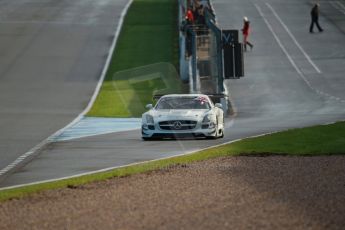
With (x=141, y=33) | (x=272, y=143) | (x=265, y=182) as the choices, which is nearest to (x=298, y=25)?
(x=141, y=33)

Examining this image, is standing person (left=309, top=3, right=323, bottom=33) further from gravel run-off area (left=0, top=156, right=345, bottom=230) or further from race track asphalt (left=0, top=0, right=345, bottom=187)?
gravel run-off area (left=0, top=156, right=345, bottom=230)

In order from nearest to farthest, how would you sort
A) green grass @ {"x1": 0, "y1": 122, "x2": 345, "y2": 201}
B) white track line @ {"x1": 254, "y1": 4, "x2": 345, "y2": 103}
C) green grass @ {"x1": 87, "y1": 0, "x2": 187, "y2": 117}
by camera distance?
1. green grass @ {"x1": 0, "y1": 122, "x2": 345, "y2": 201}
2. green grass @ {"x1": 87, "y1": 0, "x2": 187, "y2": 117}
3. white track line @ {"x1": 254, "y1": 4, "x2": 345, "y2": 103}

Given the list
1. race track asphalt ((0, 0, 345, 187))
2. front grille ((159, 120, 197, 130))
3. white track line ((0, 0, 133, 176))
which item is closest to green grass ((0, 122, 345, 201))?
race track asphalt ((0, 0, 345, 187))

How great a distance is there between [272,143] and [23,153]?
19.3 feet

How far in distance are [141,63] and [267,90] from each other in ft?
27.0

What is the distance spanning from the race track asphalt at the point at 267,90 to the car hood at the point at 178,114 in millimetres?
634

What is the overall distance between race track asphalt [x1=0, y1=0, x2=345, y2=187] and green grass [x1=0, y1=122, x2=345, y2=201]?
107 centimetres

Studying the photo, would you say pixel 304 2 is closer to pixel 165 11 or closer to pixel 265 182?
pixel 165 11

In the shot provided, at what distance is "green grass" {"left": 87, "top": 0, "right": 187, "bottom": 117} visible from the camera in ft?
135

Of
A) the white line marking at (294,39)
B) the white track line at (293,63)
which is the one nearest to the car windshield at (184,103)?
the white track line at (293,63)

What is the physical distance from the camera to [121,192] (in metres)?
16.4

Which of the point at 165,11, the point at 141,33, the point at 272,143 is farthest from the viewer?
the point at 165,11

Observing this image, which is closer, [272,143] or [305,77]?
[272,143]

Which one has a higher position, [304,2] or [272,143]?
[272,143]
